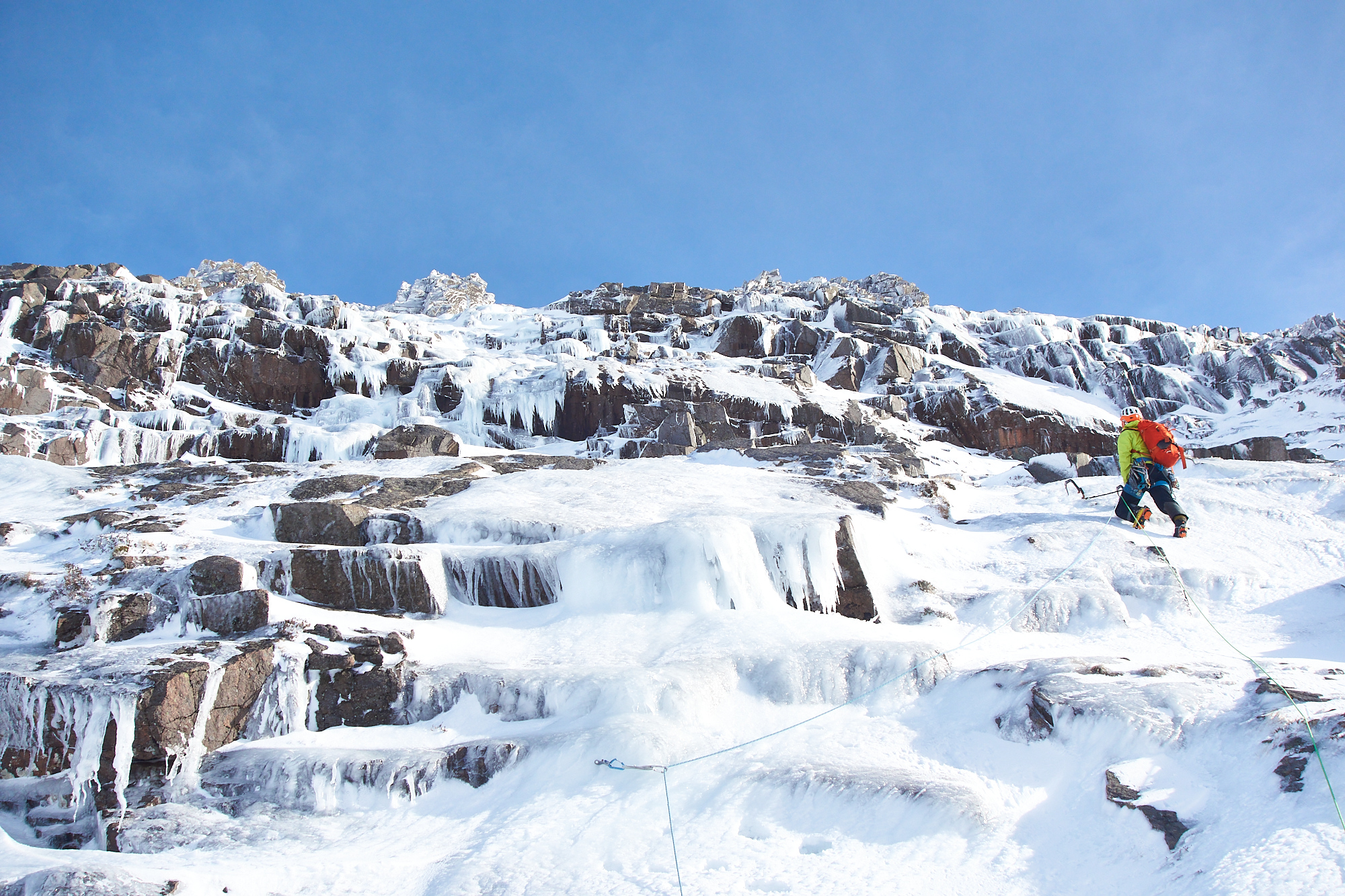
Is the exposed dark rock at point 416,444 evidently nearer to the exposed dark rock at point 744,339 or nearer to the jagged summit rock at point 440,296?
the exposed dark rock at point 744,339

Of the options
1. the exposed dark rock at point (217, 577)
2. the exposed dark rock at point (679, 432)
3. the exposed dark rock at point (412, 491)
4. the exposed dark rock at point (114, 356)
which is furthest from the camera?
the exposed dark rock at point (114, 356)

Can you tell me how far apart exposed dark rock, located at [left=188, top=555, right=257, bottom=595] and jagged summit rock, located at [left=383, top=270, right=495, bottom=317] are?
45.5 m

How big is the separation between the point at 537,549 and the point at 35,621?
560cm

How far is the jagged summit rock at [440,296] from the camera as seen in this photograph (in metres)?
55.6

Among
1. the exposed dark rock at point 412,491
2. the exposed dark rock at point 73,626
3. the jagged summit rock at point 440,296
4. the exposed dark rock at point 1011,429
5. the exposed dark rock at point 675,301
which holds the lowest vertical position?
the exposed dark rock at point 73,626

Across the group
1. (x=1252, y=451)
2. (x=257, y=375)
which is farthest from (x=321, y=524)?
(x=1252, y=451)

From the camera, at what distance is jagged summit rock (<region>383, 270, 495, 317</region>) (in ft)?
182

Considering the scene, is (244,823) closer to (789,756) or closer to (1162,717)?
(789,756)

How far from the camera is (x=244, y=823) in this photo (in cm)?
588

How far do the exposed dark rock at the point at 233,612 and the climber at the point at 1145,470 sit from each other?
475 inches

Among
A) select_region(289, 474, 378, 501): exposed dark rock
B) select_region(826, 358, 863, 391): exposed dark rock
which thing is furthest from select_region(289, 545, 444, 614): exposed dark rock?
select_region(826, 358, 863, 391): exposed dark rock

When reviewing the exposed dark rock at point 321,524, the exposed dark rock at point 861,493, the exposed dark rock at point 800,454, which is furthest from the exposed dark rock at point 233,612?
the exposed dark rock at point 800,454

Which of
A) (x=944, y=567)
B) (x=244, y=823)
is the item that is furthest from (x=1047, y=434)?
(x=244, y=823)

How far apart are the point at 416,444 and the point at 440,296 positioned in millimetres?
44335
